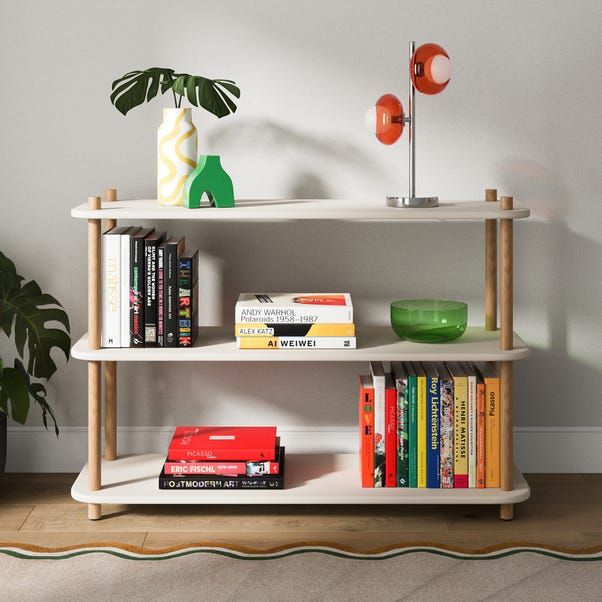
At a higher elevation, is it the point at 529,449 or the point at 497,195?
the point at 497,195

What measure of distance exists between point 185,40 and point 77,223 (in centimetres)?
59

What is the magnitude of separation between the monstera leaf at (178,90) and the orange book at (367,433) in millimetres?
787

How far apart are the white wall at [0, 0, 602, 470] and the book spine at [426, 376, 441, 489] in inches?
15.7

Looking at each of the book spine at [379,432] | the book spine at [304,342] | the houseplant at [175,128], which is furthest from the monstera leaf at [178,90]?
the book spine at [379,432]

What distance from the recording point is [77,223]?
8.91ft

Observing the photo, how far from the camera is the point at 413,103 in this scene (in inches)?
95.1

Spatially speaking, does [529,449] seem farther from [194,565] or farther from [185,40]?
[185,40]

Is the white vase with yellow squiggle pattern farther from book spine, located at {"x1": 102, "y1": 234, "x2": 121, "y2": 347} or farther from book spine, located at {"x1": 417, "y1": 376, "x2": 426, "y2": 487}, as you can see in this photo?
book spine, located at {"x1": 417, "y1": 376, "x2": 426, "y2": 487}

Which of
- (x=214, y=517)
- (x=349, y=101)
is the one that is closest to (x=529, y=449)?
(x=214, y=517)

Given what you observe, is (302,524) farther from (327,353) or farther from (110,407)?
(110,407)

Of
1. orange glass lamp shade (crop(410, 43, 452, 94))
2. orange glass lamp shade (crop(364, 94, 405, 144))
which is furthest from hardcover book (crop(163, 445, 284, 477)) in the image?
orange glass lamp shade (crop(410, 43, 452, 94))

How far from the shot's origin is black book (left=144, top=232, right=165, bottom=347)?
2350 mm

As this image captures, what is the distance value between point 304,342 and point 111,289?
49cm

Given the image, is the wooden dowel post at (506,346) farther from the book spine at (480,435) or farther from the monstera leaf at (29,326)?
the monstera leaf at (29,326)
